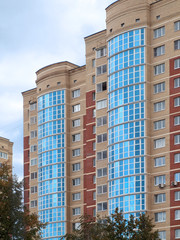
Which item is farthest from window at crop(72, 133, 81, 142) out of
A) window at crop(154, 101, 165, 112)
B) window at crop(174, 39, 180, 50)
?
window at crop(174, 39, 180, 50)

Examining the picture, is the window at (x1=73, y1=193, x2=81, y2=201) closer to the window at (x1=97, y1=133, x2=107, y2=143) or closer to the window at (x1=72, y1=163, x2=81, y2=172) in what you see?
the window at (x1=72, y1=163, x2=81, y2=172)

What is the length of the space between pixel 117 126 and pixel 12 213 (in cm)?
3002

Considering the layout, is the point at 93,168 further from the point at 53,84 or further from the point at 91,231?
the point at 91,231

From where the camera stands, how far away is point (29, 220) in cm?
5781

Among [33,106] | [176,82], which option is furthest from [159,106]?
[33,106]

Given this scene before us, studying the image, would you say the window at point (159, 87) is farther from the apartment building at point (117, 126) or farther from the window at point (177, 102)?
the window at point (177, 102)

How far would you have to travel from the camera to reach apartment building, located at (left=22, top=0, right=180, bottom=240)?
79.9 metres

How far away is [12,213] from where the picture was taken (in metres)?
56.7

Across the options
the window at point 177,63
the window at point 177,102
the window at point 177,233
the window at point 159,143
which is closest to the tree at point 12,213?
the window at point 177,233

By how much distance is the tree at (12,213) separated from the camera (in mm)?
55812

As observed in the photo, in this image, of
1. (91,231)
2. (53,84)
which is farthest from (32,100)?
(91,231)

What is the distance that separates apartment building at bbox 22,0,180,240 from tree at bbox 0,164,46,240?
81.0 ft

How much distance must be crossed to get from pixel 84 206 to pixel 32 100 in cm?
2182

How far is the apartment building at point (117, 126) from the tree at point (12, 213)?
24686mm
